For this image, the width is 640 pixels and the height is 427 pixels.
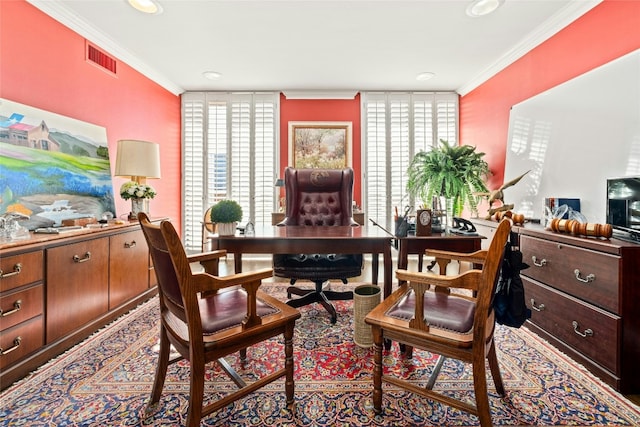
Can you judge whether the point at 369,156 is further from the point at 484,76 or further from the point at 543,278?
the point at 543,278

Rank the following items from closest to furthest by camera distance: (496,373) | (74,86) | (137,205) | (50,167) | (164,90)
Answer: (496,373)
(50,167)
(74,86)
(137,205)
(164,90)

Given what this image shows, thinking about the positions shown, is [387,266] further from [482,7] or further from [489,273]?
[482,7]

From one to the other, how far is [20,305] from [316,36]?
10.5ft

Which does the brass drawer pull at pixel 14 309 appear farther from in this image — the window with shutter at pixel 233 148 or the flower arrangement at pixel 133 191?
the window with shutter at pixel 233 148

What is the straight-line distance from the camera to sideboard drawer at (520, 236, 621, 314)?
1525 mm

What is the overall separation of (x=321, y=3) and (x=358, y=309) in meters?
2.53

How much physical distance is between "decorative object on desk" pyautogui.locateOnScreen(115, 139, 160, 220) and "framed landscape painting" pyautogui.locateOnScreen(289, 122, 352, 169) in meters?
2.16

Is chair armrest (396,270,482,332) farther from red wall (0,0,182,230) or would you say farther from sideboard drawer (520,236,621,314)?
red wall (0,0,182,230)

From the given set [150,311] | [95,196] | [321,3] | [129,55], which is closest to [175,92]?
[129,55]

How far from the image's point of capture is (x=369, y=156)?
183 inches

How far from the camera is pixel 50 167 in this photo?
91.7 inches

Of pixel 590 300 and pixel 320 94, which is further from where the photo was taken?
pixel 320 94

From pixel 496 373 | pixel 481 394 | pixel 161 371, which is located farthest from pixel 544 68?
pixel 161 371

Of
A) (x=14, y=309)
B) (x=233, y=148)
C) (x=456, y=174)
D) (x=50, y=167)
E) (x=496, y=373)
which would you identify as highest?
(x=233, y=148)
